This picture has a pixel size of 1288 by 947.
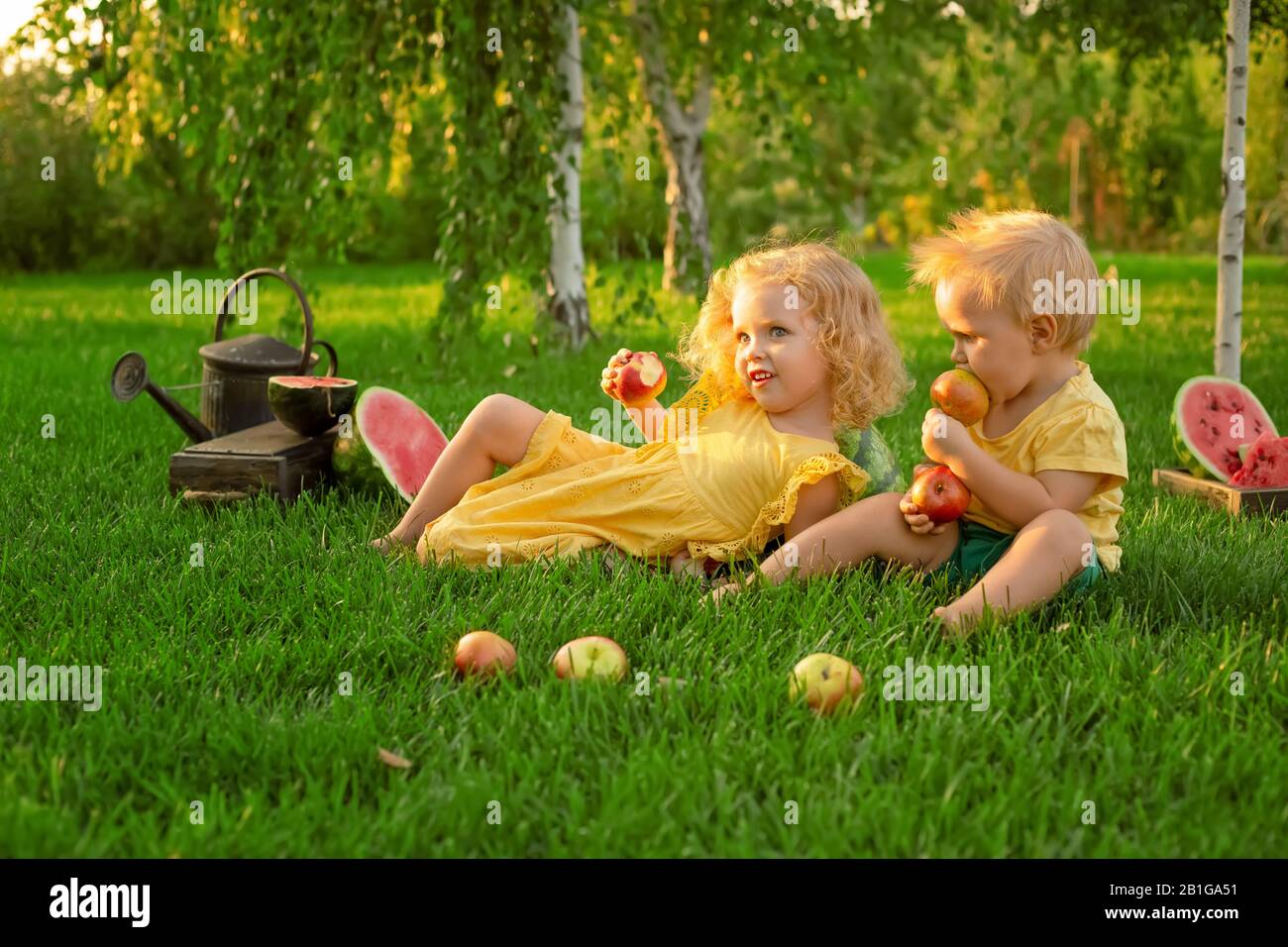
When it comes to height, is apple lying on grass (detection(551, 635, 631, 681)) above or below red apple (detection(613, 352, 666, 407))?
below

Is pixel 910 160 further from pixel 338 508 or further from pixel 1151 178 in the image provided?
pixel 338 508

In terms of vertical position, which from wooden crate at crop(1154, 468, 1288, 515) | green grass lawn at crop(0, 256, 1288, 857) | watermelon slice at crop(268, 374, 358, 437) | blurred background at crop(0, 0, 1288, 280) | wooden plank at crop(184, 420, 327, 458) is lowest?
green grass lawn at crop(0, 256, 1288, 857)

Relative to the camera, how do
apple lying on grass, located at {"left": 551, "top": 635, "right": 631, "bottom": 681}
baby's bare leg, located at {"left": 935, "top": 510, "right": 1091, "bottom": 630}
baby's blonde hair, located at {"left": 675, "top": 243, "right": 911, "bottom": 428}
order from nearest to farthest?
apple lying on grass, located at {"left": 551, "top": 635, "right": 631, "bottom": 681}, baby's bare leg, located at {"left": 935, "top": 510, "right": 1091, "bottom": 630}, baby's blonde hair, located at {"left": 675, "top": 243, "right": 911, "bottom": 428}

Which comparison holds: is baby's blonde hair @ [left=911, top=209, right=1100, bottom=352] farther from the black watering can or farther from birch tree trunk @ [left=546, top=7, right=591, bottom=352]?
birch tree trunk @ [left=546, top=7, right=591, bottom=352]

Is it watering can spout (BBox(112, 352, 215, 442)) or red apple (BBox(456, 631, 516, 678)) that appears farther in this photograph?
watering can spout (BBox(112, 352, 215, 442))

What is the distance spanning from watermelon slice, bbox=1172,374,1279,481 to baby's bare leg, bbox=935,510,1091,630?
5.71 feet

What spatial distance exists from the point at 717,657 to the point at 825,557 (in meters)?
0.62

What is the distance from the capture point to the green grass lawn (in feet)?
7.06

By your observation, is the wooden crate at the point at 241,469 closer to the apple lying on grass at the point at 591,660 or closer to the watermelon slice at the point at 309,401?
the watermelon slice at the point at 309,401

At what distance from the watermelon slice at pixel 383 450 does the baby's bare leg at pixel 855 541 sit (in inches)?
57.0

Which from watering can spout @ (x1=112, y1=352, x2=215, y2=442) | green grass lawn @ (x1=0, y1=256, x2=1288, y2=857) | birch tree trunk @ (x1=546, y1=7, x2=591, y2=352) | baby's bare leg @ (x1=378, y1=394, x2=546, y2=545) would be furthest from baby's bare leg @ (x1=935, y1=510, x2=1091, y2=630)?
birch tree trunk @ (x1=546, y1=7, x2=591, y2=352)

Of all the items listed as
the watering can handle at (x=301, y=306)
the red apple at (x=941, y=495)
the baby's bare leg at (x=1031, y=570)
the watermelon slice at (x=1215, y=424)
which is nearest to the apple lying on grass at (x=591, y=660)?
the baby's bare leg at (x=1031, y=570)

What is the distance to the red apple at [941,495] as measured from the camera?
3242 mm
